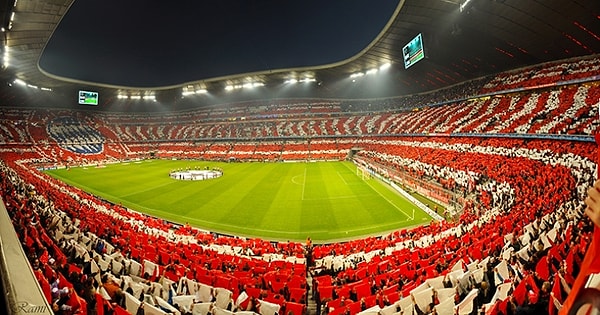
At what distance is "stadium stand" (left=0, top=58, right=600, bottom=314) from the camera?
238 inches

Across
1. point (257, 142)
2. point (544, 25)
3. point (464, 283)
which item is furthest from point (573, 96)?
point (257, 142)

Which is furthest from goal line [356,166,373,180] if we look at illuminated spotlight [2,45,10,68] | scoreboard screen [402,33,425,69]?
illuminated spotlight [2,45,10,68]

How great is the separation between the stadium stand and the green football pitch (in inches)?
81.1

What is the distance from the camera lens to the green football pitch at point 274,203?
682 inches

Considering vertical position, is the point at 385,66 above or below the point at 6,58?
above

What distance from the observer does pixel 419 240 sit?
38.9 ft

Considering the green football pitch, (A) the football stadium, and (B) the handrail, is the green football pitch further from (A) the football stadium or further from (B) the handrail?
(B) the handrail

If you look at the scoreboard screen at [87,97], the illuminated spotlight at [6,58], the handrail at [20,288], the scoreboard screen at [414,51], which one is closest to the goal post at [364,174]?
the scoreboard screen at [414,51]

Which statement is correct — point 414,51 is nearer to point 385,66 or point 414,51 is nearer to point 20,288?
point 385,66

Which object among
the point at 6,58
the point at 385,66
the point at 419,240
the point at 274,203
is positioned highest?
the point at 385,66

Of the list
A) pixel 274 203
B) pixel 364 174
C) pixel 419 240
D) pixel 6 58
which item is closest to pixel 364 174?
pixel 364 174

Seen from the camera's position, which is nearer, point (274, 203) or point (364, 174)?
point (274, 203)

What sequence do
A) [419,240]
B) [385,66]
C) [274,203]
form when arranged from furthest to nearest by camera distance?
[385,66] → [274,203] → [419,240]

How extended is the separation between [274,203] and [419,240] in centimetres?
1284
